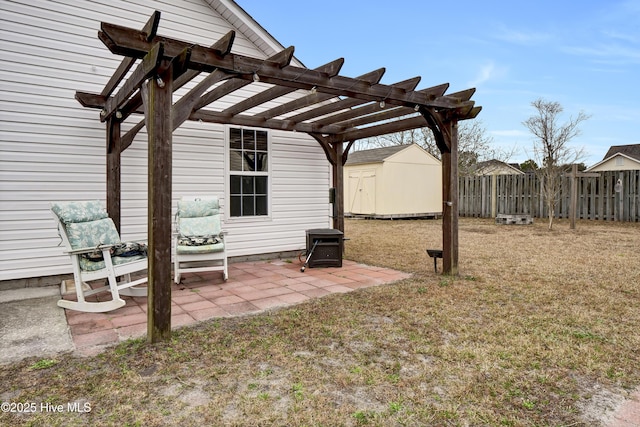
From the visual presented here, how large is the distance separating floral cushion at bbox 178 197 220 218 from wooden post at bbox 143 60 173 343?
2.41m

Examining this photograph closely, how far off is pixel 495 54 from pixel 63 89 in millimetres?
12026

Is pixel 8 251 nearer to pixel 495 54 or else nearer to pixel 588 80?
pixel 495 54

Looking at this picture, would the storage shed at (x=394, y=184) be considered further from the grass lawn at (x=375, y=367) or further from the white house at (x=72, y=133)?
the grass lawn at (x=375, y=367)

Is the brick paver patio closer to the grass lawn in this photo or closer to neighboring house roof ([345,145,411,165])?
the grass lawn

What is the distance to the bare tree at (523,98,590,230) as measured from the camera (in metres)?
13.1

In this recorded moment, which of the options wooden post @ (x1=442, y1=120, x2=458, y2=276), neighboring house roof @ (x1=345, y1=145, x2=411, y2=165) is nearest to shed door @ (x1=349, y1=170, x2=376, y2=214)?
neighboring house roof @ (x1=345, y1=145, x2=411, y2=165)

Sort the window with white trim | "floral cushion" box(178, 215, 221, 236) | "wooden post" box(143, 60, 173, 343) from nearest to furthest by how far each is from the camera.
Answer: "wooden post" box(143, 60, 173, 343)
"floral cushion" box(178, 215, 221, 236)
the window with white trim

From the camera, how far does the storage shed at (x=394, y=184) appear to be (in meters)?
14.3

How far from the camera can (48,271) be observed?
4625 millimetres

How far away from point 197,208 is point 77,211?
160 cm

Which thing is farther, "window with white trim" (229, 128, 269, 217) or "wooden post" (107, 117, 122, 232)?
"window with white trim" (229, 128, 269, 217)

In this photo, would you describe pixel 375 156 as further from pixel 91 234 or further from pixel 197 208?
pixel 91 234

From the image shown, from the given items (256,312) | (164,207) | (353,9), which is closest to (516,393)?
(256,312)

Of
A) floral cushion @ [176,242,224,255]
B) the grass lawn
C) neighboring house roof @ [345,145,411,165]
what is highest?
neighboring house roof @ [345,145,411,165]
